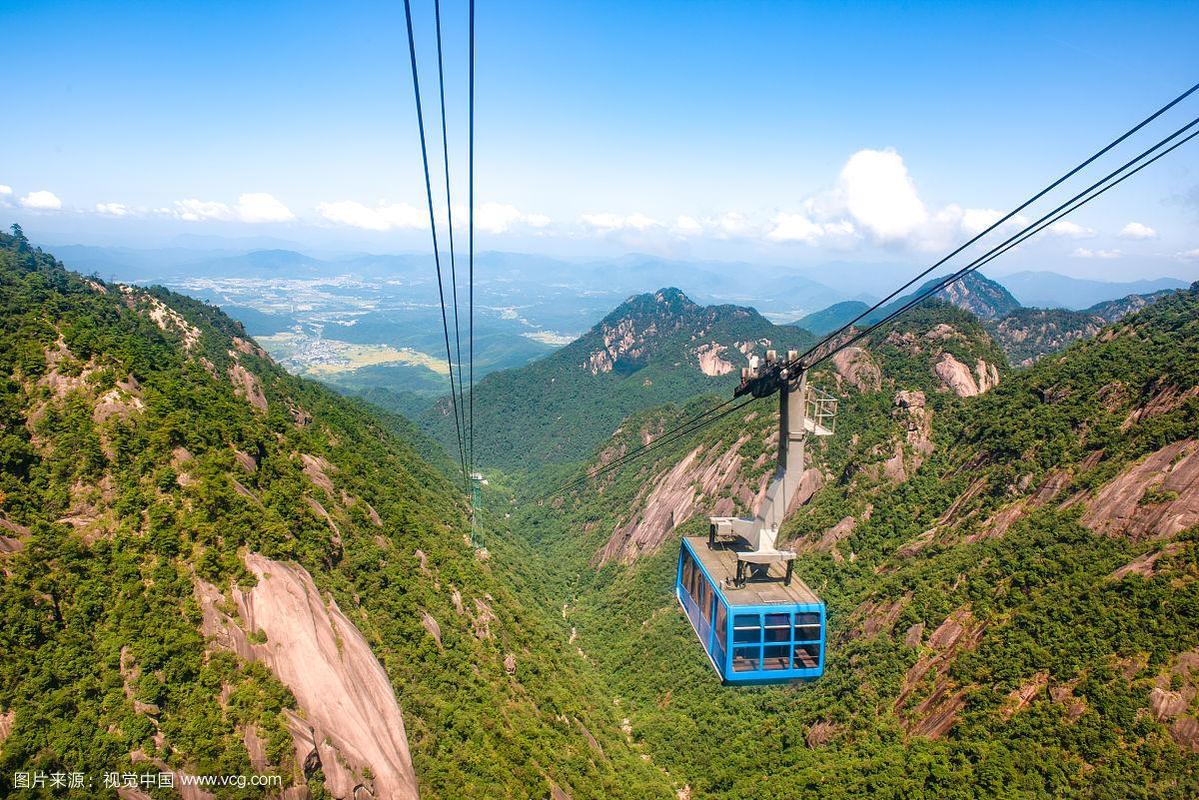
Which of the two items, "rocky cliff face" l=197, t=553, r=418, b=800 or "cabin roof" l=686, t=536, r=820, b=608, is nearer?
"cabin roof" l=686, t=536, r=820, b=608

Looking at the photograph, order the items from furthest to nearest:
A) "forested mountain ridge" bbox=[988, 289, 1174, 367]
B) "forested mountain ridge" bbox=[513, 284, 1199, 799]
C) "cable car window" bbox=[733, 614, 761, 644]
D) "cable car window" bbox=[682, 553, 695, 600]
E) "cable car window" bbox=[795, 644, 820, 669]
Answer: "forested mountain ridge" bbox=[988, 289, 1174, 367], "forested mountain ridge" bbox=[513, 284, 1199, 799], "cable car window" bbox=[682, 553, 695, 600], "cable car window" bbox=[795, 644, 820, 669], "cable car window" bbox=[733, 614, 761, 644]

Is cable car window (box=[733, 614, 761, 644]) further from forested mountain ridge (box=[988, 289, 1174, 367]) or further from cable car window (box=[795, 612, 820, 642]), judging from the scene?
forested mountain ridge (box=[988, 289, 1174, 367])

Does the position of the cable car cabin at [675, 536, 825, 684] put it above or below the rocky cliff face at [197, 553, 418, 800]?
above

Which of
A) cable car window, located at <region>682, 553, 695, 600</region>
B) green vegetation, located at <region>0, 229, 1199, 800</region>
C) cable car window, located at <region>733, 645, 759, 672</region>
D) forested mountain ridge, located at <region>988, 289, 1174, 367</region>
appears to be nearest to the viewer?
cable car window, located at <region>733, 645, 759, 672</region>

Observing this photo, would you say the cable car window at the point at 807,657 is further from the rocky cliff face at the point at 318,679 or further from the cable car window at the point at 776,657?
the rocky cliff face at the point at 318,679

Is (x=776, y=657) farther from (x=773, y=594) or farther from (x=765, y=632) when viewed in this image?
(x=773, y=594)

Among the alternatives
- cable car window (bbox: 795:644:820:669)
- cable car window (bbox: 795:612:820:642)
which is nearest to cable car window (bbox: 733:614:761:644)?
cable car window (bbox: 795:612:820:642)

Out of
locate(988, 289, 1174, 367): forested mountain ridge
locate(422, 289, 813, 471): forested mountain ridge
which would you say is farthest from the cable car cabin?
locate(988, 289, 1174, 367): forested mountain ridge

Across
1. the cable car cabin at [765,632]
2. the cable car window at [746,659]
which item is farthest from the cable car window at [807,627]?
the cable car window at [746,659]

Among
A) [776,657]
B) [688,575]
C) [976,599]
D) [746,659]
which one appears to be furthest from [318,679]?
[976,599]

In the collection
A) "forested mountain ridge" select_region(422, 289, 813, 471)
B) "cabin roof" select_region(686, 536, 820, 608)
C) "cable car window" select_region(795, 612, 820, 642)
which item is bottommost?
"forested mountain ridge" select_region(422, 289, 813, 471)
